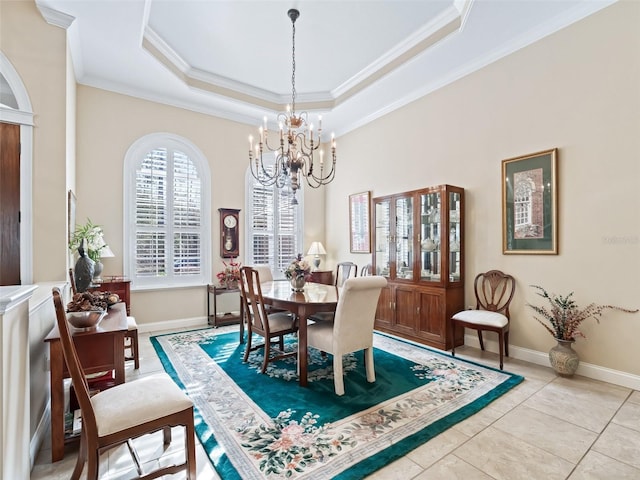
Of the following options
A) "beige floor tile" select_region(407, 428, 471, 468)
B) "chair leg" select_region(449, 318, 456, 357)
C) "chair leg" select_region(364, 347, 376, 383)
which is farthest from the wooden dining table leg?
"chair leg" select_region(449, 318, 456, 357)

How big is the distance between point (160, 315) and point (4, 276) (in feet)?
7.15

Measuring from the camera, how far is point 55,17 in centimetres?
292

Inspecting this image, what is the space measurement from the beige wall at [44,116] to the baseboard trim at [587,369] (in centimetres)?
479

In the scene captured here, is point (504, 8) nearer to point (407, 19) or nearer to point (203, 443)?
point (407, 19)

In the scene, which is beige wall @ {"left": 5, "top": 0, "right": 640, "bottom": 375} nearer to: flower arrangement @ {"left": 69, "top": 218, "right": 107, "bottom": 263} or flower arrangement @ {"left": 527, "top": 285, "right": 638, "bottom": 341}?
flower arrangement @ {"left": 527, "top": 285, "right": 638, "bottom": 341}

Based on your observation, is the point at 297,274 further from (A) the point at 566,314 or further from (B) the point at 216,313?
(A) the point at 566,314

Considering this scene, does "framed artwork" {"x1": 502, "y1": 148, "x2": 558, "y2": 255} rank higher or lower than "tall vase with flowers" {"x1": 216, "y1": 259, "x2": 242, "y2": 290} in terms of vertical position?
higher

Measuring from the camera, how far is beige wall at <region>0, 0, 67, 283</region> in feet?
9.08

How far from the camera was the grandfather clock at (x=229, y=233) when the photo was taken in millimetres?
5223

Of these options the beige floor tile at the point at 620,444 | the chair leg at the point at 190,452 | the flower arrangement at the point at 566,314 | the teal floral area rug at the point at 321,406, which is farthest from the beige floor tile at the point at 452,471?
the flower arrangement at the point at 566,314

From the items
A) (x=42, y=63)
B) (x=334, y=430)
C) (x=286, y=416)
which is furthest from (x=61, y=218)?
(x=334, y=430)

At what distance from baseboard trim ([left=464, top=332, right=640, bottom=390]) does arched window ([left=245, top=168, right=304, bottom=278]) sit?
3.47 m

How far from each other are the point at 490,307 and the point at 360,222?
2.60 metres

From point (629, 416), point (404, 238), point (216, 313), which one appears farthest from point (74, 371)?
point (404, 238)
